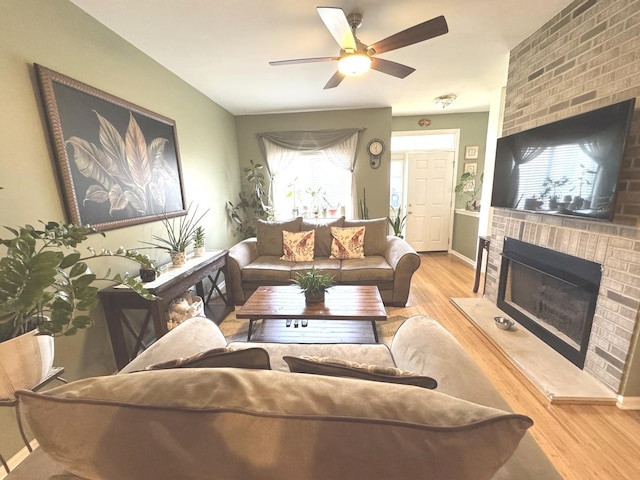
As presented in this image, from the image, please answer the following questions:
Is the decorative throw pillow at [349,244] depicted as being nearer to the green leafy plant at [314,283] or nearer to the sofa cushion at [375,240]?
the sofa cushion at [375,240]

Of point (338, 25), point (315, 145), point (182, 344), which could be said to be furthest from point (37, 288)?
point (315, 145)

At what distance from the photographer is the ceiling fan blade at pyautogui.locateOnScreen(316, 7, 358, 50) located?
58.4 inches

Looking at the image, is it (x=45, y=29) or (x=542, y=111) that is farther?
(x=542, y=111)

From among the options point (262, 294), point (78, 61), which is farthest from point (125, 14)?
point (262, 294)

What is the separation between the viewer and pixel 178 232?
2748 millimetres

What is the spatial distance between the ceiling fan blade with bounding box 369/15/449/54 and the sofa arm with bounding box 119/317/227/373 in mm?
2095

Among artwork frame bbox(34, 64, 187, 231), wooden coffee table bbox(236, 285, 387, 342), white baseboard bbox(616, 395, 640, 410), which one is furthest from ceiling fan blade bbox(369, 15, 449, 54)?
white baseboard bbox(616, 395, 640, 410)

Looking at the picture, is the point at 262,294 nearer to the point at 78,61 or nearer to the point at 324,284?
the point at 324,284

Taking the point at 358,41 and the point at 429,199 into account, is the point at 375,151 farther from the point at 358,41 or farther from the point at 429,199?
the point at 358,41

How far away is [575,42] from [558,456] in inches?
98.6

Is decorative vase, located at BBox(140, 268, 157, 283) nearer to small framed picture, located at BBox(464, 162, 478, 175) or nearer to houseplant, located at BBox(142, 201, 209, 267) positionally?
houseplant, located at BBox(142, 201, 209, 267)

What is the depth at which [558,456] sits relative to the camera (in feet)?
4.31

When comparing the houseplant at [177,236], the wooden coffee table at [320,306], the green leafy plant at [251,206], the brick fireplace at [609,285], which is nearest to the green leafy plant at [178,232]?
the houseplant at [177,236]

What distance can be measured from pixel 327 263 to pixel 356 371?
88.6 inches
